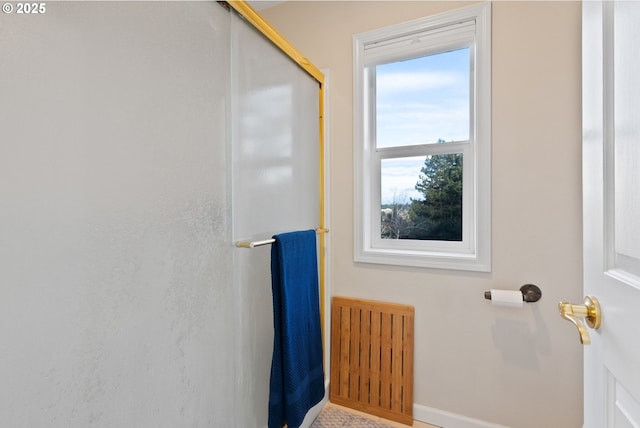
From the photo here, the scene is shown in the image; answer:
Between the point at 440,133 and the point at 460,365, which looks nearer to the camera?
the point at 460,365

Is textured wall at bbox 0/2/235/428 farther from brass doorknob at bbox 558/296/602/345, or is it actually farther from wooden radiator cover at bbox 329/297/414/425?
brass doorknob at bbox 558/296/602/345

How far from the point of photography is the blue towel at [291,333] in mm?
1186

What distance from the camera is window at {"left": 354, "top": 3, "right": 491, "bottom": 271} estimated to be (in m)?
1.46

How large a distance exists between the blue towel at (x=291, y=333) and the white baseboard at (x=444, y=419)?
626 millimetres

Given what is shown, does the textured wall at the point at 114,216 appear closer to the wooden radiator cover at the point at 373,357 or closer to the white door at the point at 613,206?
the wooden radiator cover at the point at 373,357

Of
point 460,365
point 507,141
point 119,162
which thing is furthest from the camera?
point 460,365

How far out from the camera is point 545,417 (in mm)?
1342

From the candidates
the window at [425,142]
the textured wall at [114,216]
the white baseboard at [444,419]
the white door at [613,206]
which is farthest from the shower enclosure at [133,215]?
the white door at [613,206]

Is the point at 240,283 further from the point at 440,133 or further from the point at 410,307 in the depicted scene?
the point at 440,133

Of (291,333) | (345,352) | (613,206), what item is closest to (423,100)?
(613,206)

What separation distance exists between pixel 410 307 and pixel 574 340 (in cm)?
72

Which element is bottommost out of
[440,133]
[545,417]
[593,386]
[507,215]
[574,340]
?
[545,417]

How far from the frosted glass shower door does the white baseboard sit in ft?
2.90

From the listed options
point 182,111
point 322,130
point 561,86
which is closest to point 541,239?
point 561,86
